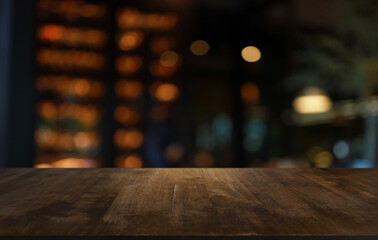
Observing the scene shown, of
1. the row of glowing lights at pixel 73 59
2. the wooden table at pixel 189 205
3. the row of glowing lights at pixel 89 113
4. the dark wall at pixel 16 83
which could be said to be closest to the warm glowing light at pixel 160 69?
the row of glowing lights at pixel 89 113

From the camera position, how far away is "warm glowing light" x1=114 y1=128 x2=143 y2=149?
3557 millimetres

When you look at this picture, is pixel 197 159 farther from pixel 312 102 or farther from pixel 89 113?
pixel 312 102

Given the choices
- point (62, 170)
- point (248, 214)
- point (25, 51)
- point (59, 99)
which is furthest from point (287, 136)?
point (248, 214)

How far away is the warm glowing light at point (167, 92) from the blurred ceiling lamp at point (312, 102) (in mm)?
1043

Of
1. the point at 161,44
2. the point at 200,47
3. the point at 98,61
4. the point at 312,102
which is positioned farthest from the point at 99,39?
the point at 312,102

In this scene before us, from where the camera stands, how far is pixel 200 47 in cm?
352

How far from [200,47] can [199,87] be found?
0.35 meters

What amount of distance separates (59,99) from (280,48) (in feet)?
6.42

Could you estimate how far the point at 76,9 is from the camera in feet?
11.7

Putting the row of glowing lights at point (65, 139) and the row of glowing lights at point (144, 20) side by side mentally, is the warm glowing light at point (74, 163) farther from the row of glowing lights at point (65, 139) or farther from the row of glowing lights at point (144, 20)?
the row of glowing lights at point (144, 20)

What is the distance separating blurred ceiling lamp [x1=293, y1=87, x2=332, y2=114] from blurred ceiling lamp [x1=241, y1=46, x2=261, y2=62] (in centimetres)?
50

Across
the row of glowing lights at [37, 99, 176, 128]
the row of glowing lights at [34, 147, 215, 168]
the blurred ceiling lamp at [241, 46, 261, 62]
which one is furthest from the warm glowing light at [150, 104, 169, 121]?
the blurred ceiling lamp at [241, 46, 261, 62]

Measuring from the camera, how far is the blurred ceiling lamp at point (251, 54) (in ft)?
11.6

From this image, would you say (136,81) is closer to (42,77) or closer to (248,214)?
(42,77)
